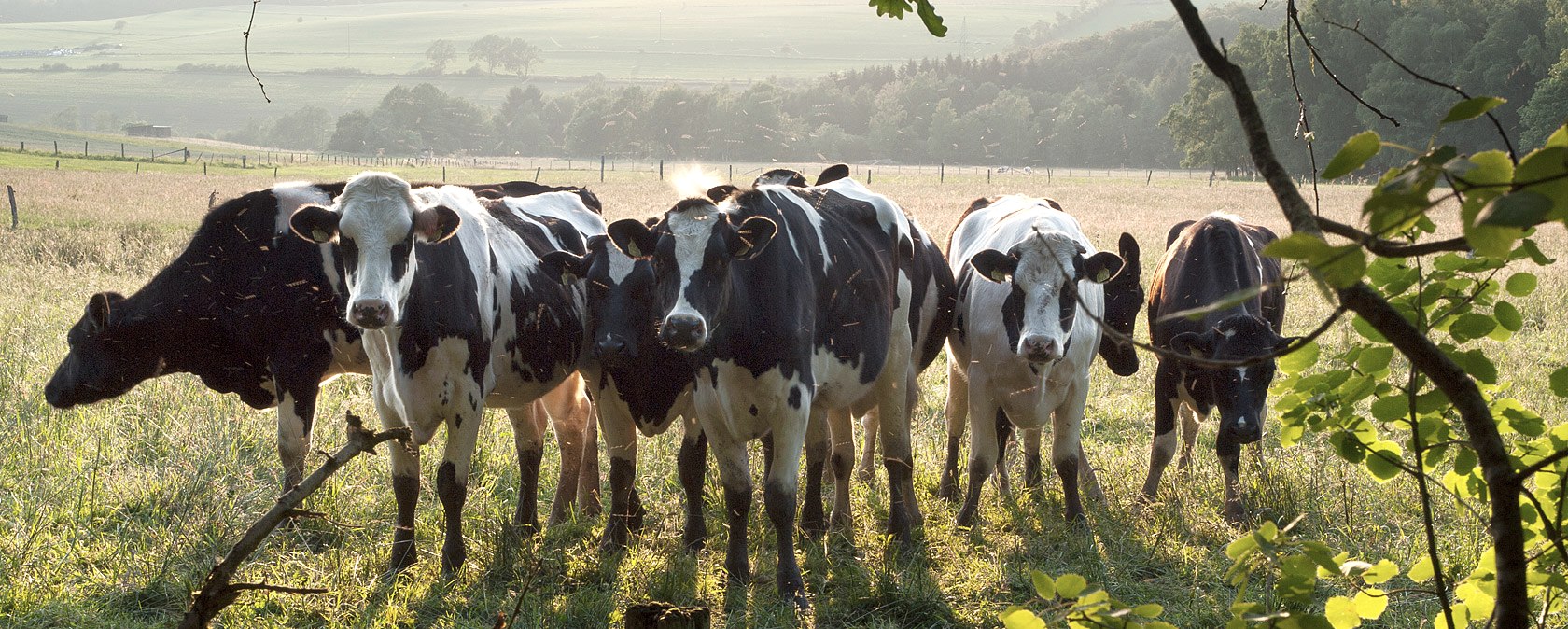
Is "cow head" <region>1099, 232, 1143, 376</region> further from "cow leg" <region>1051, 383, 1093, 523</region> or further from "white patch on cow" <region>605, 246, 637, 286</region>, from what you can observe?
"white patch on cow" <region>605, 246, 637, 286</region>

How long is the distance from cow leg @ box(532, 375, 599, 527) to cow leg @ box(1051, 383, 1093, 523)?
2.84 meters

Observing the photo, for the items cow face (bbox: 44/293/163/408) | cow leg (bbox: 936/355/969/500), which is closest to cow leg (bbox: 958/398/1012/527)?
cow leg (bbox: 936/355/969/500)

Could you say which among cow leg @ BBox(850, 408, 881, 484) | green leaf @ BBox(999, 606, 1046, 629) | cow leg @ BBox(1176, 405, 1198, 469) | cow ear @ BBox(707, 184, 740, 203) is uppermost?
cow ear @ BBox(707, 184, 740, 203)

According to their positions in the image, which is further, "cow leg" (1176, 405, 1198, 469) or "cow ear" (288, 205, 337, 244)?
"cow leg" (1176, 405, 1198, 469)

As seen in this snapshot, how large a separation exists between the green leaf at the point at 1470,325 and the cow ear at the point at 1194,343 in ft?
15.4

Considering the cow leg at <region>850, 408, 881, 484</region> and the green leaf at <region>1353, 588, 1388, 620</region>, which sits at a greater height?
the green leaf at <region>1353, 588, 1388, 620</region>

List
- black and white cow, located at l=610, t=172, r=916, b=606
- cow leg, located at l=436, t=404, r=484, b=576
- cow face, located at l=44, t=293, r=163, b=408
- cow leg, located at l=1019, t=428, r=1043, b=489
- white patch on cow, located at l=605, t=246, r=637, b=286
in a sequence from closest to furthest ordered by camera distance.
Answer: black and white cow, located at l=610, t=172, r=916, b=606 < cow leg, located at l=436, t=404, r=484, b=576 < white patch on cow, located at l=605, t=246, r=637, b=286 < cow face, located at l=44, t=293, r=163, b=408 < cow leg, located at l=1019, t=428, r=1043, b=489

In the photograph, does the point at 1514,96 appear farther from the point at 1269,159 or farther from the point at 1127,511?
the point at 1269,159

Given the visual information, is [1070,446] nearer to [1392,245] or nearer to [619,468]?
[619,468]

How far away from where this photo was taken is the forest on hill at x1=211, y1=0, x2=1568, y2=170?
179ft

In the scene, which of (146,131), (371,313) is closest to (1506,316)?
(371,313)

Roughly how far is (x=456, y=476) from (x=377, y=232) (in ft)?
4.57

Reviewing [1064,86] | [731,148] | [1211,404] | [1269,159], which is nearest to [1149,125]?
[1064,86]

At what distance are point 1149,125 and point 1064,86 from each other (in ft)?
69.3
